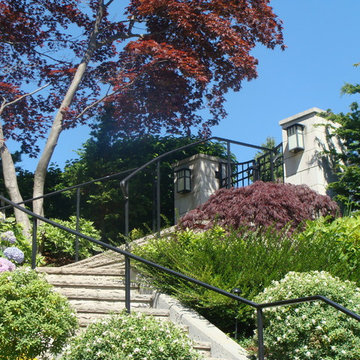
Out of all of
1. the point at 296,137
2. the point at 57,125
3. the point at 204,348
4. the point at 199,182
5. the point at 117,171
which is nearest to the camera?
the point at 204,348

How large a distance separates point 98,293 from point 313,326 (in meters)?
2.17

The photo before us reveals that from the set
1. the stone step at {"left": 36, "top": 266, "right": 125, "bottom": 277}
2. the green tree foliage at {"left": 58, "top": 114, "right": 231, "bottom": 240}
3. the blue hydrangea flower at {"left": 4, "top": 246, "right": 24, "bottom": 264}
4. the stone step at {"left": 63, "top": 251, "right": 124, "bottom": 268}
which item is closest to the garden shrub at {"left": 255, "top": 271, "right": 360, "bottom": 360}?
the stone step at {"left": 36, "top": 266, "right": 125, "bottom": 277}

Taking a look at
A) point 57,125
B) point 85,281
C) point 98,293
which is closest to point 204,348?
point 98,293

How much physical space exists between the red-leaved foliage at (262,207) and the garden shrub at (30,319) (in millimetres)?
2744

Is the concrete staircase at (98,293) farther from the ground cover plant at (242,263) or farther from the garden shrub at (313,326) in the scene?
the garden shrub at (313,326)

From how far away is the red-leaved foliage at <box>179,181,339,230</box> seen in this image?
665 cm

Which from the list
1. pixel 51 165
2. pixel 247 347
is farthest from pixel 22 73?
pixel 247 347

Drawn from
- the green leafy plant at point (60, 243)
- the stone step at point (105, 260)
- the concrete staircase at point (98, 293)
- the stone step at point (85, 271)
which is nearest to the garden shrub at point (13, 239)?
the stone step at point (85, 271)

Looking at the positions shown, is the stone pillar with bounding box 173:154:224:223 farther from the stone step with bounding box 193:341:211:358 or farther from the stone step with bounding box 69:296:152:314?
the stone step with bounding box 193:341:211:358

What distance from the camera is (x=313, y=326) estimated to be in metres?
4.07

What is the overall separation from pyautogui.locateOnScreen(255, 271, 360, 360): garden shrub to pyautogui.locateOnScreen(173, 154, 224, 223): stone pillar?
13.7ft

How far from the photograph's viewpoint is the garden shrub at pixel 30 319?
394 centimetres

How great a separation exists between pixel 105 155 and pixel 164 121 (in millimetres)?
1401

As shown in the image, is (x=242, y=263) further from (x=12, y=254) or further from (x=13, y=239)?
(x=13, y=239)
